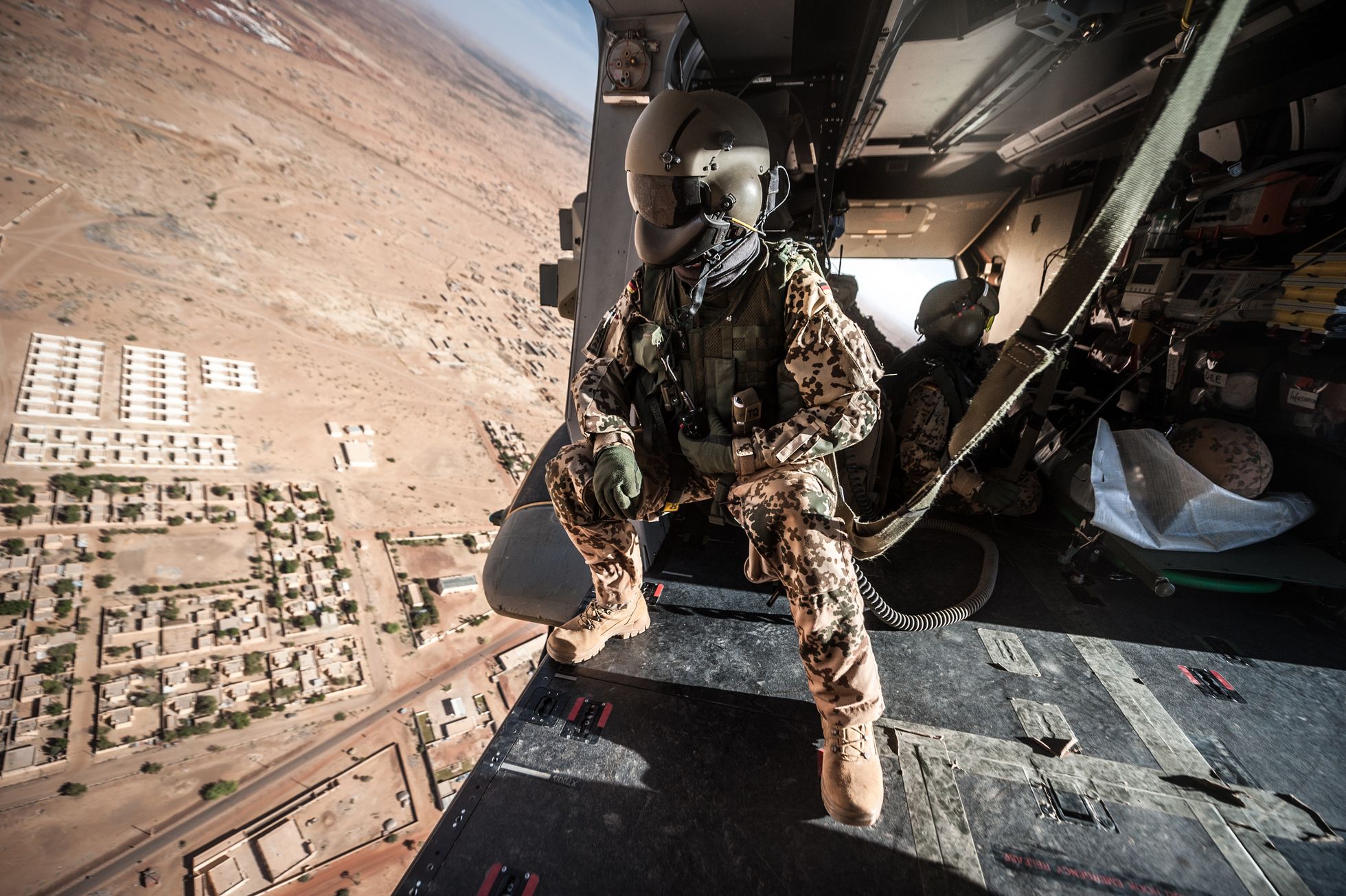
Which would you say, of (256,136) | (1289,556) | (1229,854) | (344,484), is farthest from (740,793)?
(256,136)

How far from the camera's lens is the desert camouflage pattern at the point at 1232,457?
2307 mm

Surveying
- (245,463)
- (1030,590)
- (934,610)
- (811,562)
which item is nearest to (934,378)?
(1030,590)

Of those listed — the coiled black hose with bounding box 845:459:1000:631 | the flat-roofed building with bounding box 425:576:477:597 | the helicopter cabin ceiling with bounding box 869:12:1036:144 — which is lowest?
the flat-roofed building with bounding box 425:576:477:597

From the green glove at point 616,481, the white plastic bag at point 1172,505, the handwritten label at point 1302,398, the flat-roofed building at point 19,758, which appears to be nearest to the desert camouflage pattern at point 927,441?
the white plastic bag at point 1172,505

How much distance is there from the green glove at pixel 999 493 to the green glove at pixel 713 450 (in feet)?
5.36

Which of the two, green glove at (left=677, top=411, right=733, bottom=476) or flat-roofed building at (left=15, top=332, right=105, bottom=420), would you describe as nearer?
green glove at (left=677, top=411, right=733, bottom=476)

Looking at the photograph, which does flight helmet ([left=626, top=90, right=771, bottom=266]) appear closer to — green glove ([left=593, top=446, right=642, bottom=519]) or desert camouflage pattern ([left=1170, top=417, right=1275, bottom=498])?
green glove ([left=593, top=446, right=642, bottom=519])

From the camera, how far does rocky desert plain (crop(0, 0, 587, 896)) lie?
2098cm

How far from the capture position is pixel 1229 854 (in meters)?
1.36

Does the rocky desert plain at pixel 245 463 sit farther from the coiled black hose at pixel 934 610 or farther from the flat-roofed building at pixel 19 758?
the coiled black hose at pixel 934 610

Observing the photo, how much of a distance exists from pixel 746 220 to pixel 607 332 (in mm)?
695

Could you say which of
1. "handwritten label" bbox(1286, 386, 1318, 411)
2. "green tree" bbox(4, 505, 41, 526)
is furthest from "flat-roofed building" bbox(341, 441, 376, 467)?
"handwritten label" bbox(1286, 386, 1318, 411)

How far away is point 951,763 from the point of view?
5.24 ft

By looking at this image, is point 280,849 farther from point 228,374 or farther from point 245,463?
point 228,374
